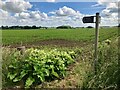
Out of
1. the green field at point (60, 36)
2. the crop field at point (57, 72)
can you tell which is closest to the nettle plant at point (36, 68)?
the crop field at point (57, 72)

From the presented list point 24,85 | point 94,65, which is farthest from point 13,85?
point 94,65

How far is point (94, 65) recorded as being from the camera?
5410mm

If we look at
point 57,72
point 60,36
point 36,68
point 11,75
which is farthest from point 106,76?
point 60,36

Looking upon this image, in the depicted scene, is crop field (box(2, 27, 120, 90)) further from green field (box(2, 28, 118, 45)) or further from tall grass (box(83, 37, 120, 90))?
green field (box(2, 28, 118, 45))

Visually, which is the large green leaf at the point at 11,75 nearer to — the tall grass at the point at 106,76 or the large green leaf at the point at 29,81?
the large green leaf at the point at 29,81

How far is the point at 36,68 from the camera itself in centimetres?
542

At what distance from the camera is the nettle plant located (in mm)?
5406

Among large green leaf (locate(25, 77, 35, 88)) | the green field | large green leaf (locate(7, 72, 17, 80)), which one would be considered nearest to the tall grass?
large green leaf (locate(25, 77, 35, 88))

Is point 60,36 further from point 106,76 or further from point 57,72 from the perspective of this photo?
point 106,76

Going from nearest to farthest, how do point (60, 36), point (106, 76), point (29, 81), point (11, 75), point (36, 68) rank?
point (106, 76) → point (29, 81) → point (36, 68) → point (11, 75) → point (60, 36)

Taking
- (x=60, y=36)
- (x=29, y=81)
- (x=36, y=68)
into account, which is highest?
(x=36, y=68)

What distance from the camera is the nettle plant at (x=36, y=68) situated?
5.41 metres

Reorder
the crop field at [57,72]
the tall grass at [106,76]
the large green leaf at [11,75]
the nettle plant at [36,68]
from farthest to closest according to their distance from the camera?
the large green leaf at [11,75] < the nettle plant at [36,68] < the crop field at [57,72] < the tall grass at [106,76]

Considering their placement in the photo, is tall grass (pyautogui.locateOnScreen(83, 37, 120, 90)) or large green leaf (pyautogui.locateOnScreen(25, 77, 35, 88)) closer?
tall grass (pyautogui.locateOnScreen(83, 37, 120, 90))
